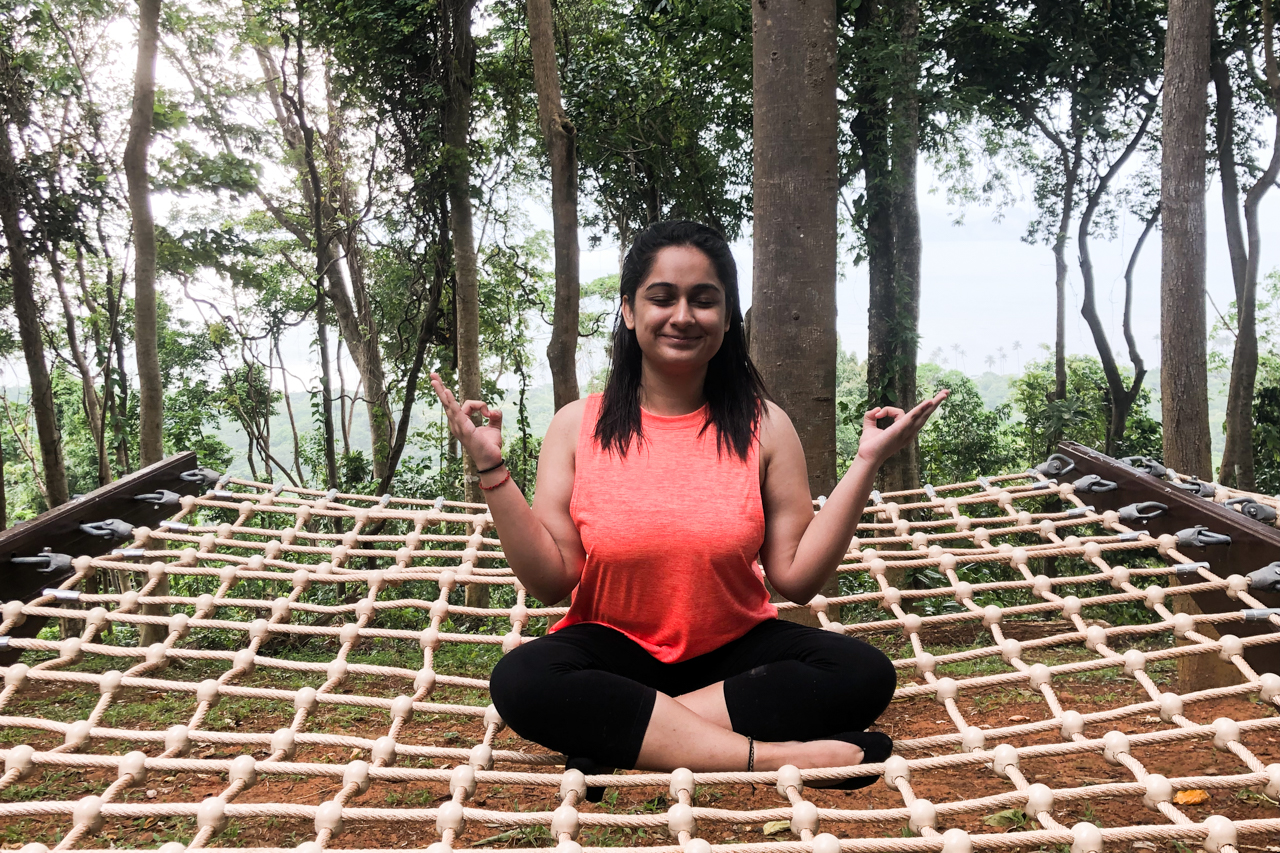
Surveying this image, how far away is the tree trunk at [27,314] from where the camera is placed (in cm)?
504

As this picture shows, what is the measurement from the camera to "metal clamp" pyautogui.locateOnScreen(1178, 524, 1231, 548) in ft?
6.03

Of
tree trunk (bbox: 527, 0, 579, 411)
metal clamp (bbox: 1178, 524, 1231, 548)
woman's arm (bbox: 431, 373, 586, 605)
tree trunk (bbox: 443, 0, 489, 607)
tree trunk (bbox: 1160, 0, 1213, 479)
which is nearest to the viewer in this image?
woman's arm (bbox: 431, 373, 586, 605)

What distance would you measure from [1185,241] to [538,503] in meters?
4.07

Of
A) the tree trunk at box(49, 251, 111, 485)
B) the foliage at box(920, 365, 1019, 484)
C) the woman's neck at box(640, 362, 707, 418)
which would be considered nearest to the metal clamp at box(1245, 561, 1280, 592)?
the woman's neck at box(640, 362, 707, 418)

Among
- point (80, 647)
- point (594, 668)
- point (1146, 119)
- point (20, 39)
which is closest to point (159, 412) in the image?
point (80, 647)

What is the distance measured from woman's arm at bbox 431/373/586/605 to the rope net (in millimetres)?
263

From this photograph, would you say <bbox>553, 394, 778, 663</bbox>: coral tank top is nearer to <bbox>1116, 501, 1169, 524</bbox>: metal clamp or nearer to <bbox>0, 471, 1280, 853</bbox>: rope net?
<bbox>0, 471, 1280, 853</bbox>: rope net

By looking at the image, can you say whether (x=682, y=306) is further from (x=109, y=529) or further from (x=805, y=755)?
(x=109, y=529)

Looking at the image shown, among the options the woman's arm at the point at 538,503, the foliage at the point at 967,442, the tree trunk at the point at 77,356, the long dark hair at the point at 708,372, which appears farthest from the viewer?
the foliage at the point at 967,442

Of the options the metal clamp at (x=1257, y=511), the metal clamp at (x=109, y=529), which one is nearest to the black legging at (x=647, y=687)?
the metal clamp at (x=1257, y=511)

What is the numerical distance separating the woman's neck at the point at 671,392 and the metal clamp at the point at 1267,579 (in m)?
1.15

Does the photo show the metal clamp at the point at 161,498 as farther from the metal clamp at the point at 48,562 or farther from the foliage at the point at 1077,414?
the foliage at the point at 1077,414

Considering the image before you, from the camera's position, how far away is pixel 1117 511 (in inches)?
86.7

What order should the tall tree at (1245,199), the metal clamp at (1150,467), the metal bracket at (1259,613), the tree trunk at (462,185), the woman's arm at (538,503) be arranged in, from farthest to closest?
the tall tree at (1245,199) → the tree trunk at (462,185) → the metal clamp at (1150,467) → the metal bracket at (1259,613) → the woman's arm at (538,503)
